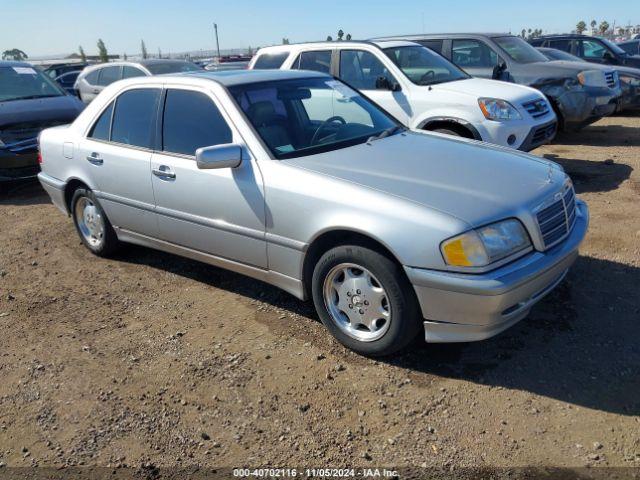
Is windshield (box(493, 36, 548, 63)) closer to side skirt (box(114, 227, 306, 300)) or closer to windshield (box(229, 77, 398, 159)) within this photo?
windshield (box(229, 77, 398, 159))

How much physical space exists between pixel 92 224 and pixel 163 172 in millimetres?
1453

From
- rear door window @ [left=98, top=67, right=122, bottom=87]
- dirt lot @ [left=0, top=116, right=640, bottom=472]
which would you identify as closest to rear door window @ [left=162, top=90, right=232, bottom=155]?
dirt lot @ [left=0, top=116, right=640, bottom=472]

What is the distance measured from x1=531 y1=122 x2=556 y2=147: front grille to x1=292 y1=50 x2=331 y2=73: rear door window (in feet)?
8.98

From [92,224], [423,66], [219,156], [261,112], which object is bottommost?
[92,224]

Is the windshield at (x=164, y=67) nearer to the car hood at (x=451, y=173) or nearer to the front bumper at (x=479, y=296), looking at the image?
the car hood at (x=451, y=173)

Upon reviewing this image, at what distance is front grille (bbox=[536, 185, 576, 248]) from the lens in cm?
334

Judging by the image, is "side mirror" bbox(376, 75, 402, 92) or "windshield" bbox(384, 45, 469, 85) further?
"windshield" bbox(384, 45, 469, 85)

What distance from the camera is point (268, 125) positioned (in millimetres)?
4016

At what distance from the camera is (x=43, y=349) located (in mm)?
3924

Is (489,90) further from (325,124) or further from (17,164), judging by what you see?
(17,164)

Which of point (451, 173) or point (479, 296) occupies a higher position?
point (451, 173)

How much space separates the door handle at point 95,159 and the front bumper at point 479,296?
2.96 metres

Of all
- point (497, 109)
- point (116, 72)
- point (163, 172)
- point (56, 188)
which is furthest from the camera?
point (116, 72)

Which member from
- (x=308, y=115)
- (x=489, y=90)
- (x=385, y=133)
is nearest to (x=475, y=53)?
(x=489, y=90)
